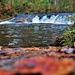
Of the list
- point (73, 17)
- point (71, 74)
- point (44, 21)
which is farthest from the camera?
point (44, 21)

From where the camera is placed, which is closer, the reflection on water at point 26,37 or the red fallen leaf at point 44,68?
the red fallen leaf at point 44,68

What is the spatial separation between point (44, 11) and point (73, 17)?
2889cm

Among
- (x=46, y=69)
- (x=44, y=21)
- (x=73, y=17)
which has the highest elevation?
(x=46, y=69)

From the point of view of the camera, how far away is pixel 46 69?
1013mm

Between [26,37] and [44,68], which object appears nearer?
[44,68]

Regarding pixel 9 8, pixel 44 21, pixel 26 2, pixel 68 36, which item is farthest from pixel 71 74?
pixel 26 2

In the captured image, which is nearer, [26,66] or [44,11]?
[26,66]

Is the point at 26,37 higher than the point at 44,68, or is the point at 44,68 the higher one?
the point at 44,68

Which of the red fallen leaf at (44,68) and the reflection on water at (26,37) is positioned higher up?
the red fallen leaf at (44,68)

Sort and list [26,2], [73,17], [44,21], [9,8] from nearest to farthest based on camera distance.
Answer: [73,17] → [44,21] → [9,8] → [26,2]

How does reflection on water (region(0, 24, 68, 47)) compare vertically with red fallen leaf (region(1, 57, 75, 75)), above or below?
below

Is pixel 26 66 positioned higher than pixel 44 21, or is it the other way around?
pixel 26 66

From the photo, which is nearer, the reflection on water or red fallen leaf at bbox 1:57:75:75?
red fallen leaf at bbox 1:57:75:75

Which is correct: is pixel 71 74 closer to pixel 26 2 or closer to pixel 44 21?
pixel 44 21
